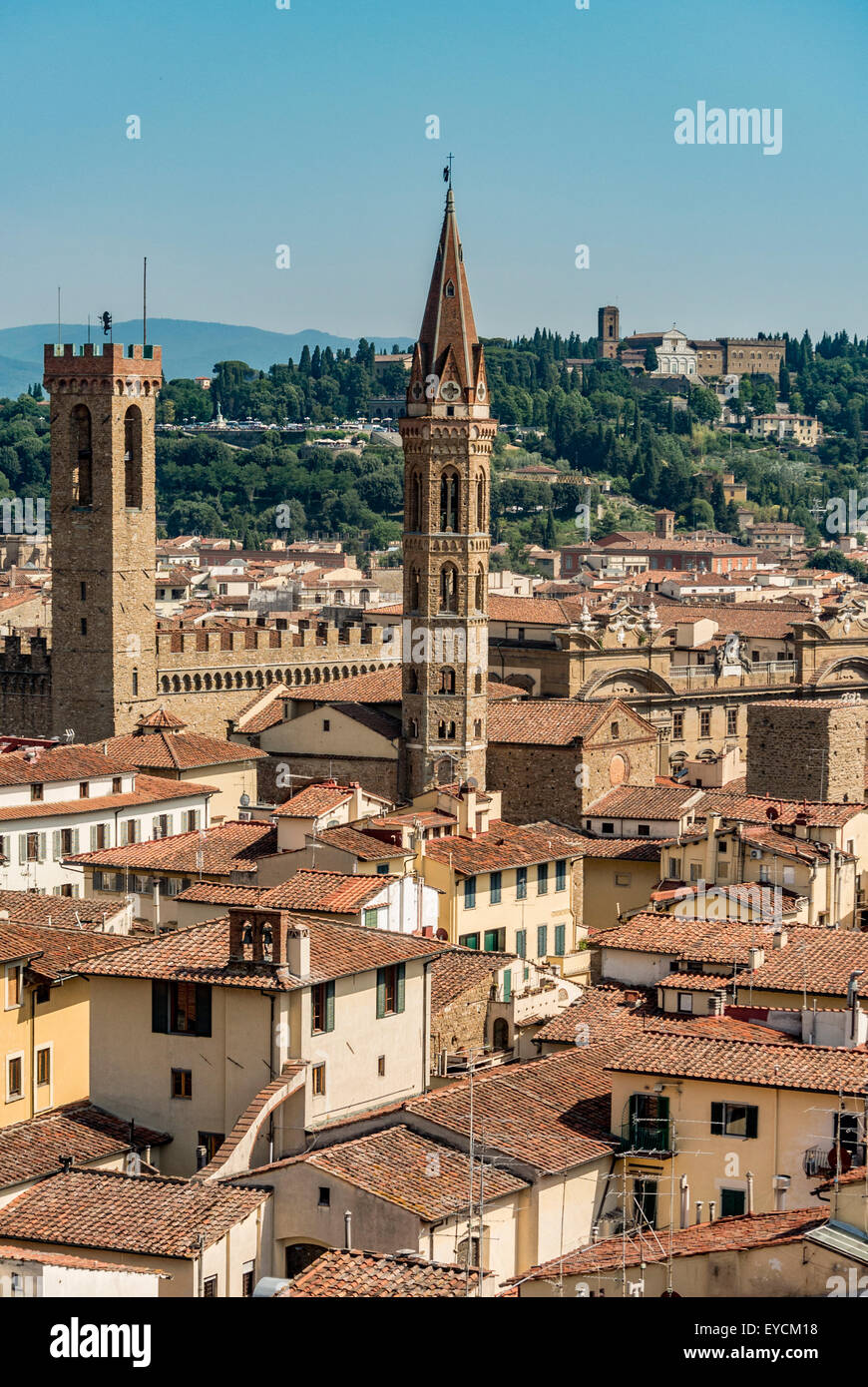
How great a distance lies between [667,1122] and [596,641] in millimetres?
27111

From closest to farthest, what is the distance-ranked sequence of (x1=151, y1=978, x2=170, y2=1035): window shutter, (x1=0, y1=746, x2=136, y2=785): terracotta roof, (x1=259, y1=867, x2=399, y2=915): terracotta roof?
(x1=151, y1=978, x2=170, y2=1035): window shutter < (x1=259, y1=867, x2=399, y2=915): terracotta roof < (x1=0, y1=746, x2=136, y2=785): terracotta roof

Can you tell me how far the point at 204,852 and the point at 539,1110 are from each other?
11040 mm

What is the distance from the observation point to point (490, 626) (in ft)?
142

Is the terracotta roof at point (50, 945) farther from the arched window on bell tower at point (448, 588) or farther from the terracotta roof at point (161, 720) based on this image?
the terracotta roof at point (161, 720)

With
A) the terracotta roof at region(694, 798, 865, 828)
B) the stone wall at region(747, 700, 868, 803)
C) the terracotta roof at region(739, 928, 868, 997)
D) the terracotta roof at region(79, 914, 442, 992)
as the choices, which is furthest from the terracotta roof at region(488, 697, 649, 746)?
the terracotta roof at region(79, 914, 442, 992)

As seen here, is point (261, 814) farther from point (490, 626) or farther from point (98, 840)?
point (490, 626)

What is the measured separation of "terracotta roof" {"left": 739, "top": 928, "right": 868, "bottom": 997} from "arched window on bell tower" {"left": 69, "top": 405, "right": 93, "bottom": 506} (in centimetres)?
2400

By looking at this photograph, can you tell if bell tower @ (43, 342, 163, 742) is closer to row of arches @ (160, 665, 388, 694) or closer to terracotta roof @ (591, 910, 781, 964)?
row of arches @ (160, 665, 388, 694)

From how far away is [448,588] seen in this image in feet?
117

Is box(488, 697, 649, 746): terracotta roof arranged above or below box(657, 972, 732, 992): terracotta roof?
below

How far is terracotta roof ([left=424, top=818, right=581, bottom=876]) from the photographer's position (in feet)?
81.4

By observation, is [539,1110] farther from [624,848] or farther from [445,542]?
[445,542]
